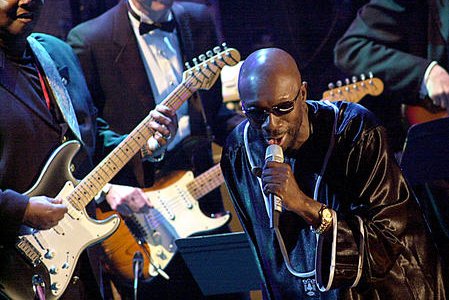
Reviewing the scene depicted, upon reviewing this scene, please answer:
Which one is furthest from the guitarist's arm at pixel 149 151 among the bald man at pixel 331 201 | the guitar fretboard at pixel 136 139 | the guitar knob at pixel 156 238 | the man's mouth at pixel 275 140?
the man's mouth at pixel 275 140

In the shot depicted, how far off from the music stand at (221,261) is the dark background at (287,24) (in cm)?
162

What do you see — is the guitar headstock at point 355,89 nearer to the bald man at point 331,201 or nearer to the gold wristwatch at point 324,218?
the bald man at point 331,201

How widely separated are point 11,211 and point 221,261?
101 cm

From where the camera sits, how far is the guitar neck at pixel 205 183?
516cm

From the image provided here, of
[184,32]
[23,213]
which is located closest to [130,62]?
[184,32]

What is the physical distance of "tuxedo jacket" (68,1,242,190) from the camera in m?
5.01

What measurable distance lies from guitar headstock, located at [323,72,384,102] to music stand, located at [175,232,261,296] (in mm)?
1400

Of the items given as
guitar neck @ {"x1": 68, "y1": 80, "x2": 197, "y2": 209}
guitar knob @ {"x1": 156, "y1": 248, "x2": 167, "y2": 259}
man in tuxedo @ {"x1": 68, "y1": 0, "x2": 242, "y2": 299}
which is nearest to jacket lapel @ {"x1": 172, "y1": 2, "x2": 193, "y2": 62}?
man in tuxedo @ {"x1": 68, "y1": 0, "x2": 242, "y2": 299}

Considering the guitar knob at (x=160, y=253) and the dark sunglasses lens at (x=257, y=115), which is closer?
the dark sunglasses lens at (x=257, y=115)

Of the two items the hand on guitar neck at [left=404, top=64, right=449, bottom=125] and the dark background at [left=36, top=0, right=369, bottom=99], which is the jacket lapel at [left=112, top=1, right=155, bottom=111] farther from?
the hand on guitar neck at [left=404, top=64, right=449, bottom=125]

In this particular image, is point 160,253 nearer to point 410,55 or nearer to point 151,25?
point 151,25

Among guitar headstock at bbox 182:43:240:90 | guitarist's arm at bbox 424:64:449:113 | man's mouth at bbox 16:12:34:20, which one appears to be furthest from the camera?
guitarist's arm at bbox 424:64:449:113

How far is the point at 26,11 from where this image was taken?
408 centimetres

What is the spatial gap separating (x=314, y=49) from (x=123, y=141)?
5.56 ft
